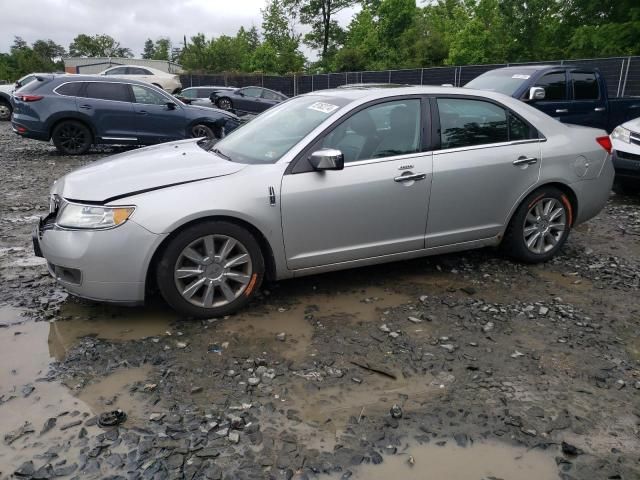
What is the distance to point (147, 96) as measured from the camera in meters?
11.3

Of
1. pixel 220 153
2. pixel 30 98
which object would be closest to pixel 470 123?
pixel 220 153

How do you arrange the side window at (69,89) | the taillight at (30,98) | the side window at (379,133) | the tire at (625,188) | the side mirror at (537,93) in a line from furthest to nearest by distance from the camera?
the side window at (69,89), the taillight at (30,98), the side mirror at (537,93), the tire at (625,188), the side window at (379,133)

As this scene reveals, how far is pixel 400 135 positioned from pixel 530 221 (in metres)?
1.54

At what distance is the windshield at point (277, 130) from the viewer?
4.04m

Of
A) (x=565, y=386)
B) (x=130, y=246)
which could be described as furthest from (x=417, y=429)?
(x=130, y=246)

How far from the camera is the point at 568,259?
17.0 ft

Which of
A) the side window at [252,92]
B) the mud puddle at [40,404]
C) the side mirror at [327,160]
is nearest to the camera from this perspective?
the mud puddle at [40,404]

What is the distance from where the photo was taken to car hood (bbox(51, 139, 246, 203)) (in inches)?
140

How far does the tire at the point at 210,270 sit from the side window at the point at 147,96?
8.62m

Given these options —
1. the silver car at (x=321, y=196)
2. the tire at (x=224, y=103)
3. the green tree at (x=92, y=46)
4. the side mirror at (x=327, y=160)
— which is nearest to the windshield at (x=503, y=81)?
the silver car at (x=321, y=196)

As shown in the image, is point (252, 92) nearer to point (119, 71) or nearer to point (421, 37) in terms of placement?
point (119, 71)

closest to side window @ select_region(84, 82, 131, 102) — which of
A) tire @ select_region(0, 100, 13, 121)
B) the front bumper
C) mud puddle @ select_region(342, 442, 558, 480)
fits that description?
the front bumper

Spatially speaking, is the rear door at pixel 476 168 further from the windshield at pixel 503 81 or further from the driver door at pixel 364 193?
→ the windshield at pixel 503 81

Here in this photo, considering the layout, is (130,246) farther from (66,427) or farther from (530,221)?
(530,221)
